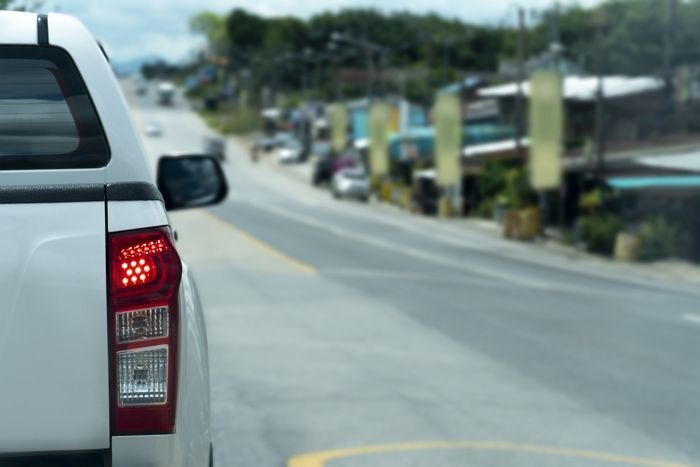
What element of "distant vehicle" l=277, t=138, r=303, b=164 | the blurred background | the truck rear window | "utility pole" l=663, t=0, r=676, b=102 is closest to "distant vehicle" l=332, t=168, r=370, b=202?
the blurred background

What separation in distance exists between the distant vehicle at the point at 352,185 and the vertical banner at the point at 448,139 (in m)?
19.3

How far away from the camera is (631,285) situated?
26.8 metres

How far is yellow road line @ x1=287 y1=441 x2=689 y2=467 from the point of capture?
7602 mm

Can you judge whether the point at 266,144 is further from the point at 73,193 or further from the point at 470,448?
the point at 73,193

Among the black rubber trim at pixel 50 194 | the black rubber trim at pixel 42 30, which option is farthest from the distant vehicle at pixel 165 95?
the black rubber trim at pixel 50 194

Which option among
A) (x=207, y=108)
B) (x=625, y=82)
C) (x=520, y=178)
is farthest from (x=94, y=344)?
(x=207, y=108)

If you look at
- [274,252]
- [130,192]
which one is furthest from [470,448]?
[274,252]

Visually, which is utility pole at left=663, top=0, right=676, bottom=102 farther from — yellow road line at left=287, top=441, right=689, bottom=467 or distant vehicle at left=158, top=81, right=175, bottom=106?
distant vehicle at left=158, top=81, right=175, bottom=106

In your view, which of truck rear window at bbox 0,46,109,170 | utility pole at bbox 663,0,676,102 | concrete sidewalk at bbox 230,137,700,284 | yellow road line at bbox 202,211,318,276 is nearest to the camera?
truck rear window at bbox 0,46,109,170

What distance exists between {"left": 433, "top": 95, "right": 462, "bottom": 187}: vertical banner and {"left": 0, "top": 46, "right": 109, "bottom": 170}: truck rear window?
4824 centimetres

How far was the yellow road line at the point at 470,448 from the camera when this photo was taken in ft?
24.9

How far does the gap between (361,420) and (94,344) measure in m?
5.67

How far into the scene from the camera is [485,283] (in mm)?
22922

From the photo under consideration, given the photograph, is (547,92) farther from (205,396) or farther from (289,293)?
(205,396)
